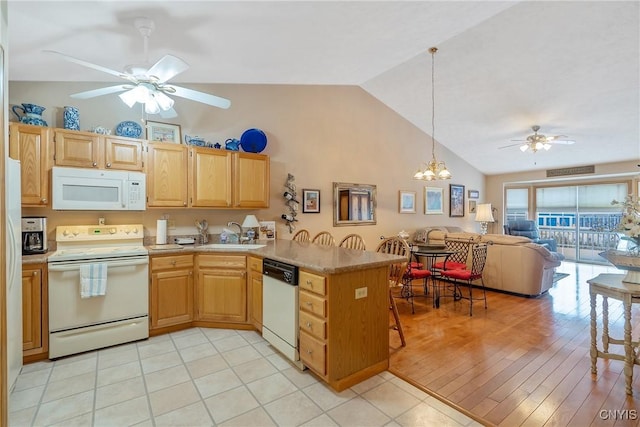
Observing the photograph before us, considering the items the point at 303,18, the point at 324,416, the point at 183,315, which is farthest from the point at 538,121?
the point at 183,315

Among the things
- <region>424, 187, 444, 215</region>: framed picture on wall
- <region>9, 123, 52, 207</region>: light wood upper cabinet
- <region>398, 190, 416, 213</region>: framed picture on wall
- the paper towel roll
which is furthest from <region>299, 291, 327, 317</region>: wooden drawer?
<region>424, 187, 444, 215</region>: framed picture on wall

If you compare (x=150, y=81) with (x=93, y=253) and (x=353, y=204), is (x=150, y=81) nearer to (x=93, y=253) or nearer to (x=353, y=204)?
(x=93, y=253)

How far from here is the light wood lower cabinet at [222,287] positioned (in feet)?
10.6

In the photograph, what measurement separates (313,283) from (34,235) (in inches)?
106

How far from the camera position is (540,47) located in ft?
12.0

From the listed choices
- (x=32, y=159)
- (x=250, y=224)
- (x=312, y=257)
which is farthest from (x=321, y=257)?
(x=32, y=159)

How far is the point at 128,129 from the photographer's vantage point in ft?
11.0

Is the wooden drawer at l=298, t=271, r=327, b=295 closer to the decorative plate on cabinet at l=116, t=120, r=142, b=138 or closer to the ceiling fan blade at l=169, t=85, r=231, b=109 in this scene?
the ceiling fan blade at l=169, t=85, r=231, b=109

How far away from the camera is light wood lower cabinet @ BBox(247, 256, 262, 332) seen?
119 inches

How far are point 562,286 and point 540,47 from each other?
3892 millimetres

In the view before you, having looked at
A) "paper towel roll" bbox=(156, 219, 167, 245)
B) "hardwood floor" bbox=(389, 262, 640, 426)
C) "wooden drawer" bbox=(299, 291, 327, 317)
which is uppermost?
"paper towel roll" bbox=(156, 219, 167, 245)

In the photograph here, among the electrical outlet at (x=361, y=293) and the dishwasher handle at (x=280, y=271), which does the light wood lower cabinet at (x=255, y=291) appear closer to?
the dishwasher handle at (x=280, y=271)

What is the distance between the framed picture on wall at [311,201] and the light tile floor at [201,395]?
7.93ft

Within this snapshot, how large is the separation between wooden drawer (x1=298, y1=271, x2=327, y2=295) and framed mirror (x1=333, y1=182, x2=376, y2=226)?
272 cm
